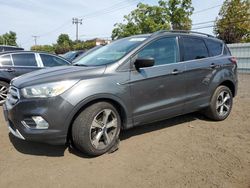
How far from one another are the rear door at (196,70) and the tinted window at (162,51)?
0.22 meters

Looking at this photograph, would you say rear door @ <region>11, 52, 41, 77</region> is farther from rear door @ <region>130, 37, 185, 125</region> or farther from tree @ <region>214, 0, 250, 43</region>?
tree @ <region>214, 0, 250, 43</region>

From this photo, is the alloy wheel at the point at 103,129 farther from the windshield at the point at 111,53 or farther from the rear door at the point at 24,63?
the rear door at the point at 24,63

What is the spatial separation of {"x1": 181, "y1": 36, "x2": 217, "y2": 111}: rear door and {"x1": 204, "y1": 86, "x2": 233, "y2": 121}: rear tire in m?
0.21

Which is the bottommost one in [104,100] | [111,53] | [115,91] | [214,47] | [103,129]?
[103,129]

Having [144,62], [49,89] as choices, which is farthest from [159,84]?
[49,89]

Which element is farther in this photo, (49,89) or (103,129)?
(103,129)

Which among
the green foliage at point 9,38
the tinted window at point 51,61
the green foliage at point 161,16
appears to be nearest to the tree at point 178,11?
the green foliage at point 161,16

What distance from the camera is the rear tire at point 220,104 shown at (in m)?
5.33

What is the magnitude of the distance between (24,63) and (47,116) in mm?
4716

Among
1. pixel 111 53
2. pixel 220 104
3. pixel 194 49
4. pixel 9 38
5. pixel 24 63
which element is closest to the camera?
pixel 111 53

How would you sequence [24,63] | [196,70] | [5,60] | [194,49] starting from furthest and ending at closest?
[24,63], [5,60], [194,49], [196,70]

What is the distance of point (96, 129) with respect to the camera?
12.5 feet

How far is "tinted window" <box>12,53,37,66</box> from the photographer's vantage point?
754cm

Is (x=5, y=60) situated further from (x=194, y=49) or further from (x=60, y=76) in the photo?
(x=194, y=49)
